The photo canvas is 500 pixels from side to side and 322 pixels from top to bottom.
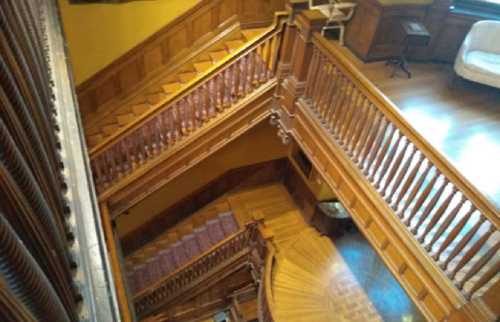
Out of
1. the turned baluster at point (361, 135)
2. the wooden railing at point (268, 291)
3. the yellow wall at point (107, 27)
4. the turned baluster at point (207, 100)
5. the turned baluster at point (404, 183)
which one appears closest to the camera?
the turned baluster at point (404, 183)

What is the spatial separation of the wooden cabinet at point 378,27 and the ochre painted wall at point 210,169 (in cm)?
173

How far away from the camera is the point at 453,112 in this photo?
15.0 feet

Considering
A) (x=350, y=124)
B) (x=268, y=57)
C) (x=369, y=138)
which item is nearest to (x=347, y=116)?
(x=350, y=124)

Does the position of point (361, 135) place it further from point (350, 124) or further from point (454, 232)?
point (454, 232)

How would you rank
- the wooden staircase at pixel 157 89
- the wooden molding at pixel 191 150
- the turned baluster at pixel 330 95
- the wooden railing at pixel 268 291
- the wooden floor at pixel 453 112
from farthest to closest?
the wooden staircase at pixel 157 89
the wooden railing at pixel 268 291
the wooden molding at pixel 191 150
the wooden floor at pixel 453 112
the turned baluster at pixel 330 95

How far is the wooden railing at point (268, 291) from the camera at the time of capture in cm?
495

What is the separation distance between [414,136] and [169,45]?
12.0 feet

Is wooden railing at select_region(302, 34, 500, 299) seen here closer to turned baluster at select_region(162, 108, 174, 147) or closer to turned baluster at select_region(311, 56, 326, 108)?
turned baluster at select_region(311, 56, 326, 108)

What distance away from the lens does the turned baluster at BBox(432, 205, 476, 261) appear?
2.56m

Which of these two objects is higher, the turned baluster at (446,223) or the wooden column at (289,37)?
the wooden column at (289,37)

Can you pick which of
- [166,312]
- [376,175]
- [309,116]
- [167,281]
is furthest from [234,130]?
[166,312]

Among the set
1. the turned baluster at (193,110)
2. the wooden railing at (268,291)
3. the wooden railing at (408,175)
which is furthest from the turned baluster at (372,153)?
the wooden railing at (268,291)

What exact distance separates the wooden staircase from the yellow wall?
542mm

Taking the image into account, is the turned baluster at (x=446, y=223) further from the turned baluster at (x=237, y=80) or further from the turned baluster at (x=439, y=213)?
the turned baluster at (x=237, y=80)
